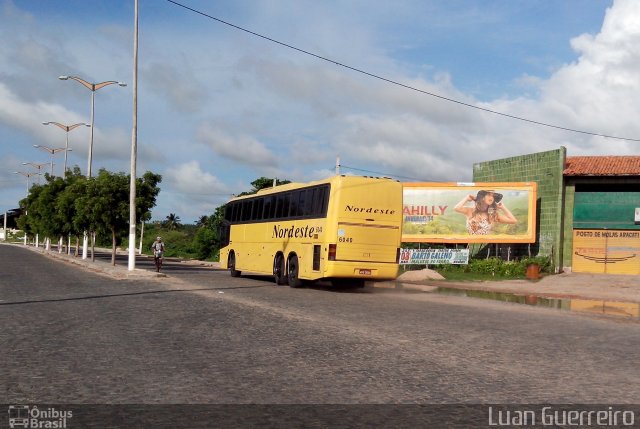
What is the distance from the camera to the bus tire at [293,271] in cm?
2423

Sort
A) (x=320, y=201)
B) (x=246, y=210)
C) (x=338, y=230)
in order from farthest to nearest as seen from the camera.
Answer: (x=246, y=210) → (x=320, y=201) → (x=338, y=230)

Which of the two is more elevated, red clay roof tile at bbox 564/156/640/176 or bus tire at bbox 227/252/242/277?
red clay roof tile at bbox 564/156/640/176

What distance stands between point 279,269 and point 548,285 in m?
13.0

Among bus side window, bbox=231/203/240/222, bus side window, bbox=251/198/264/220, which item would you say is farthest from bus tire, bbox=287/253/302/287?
bus side window, bbox=231/203/240/222

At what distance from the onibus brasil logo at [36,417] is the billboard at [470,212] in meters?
31.2

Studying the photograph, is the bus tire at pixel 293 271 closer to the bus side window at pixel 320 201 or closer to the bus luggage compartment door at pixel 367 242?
the bus side window at pixel 320 201

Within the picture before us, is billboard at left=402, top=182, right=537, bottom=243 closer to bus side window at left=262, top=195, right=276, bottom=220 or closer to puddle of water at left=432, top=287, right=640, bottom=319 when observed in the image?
puddle of water at left=432, top=287, right=640, bottom=319

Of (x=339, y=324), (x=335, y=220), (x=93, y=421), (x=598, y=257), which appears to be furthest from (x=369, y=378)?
(x=598, y=257)

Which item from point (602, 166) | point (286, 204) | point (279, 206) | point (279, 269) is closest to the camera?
point (286, 204)

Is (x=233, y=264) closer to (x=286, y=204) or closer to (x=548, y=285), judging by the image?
(x=286, y=204)

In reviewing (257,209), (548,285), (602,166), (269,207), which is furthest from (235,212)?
(602,166)

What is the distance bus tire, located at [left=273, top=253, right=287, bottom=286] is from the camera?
25345 mm

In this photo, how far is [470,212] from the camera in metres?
38.1

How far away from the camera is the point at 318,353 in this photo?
9133 mm
